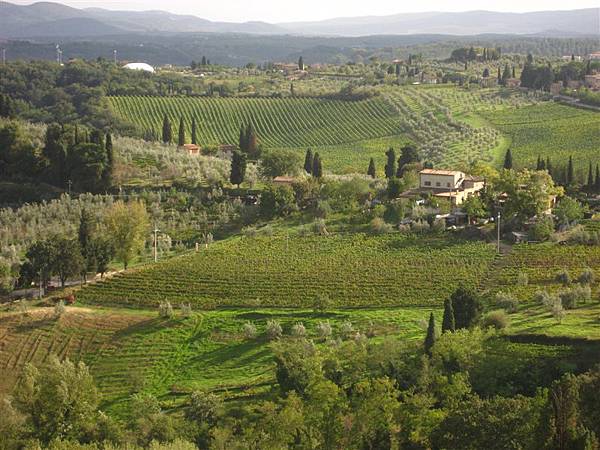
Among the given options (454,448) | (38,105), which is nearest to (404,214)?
(454,448)

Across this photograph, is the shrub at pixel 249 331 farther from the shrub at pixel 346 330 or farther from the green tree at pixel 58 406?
the green tree at pixel 58 406

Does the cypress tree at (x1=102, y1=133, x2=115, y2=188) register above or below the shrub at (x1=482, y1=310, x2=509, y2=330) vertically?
above

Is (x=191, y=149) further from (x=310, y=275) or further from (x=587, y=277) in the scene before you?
(x=587, y=277)

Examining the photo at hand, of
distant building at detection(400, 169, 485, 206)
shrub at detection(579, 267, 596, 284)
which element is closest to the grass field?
shrub at detection(579, 267, 596, 284)

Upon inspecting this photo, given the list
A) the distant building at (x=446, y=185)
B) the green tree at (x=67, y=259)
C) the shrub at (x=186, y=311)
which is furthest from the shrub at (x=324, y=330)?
the distant building at (x=446, y=185)

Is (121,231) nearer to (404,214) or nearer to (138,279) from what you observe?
(138,279)

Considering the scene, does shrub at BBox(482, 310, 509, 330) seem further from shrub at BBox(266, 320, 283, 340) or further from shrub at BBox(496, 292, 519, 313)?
shrub at BBox(266, 320, 283, 340)
